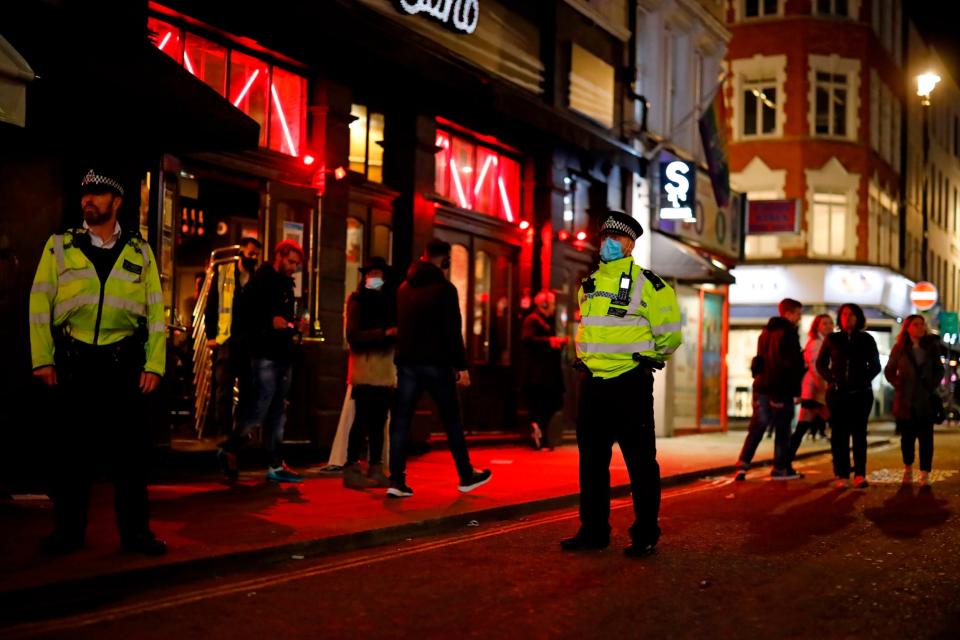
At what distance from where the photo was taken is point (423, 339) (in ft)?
31.4

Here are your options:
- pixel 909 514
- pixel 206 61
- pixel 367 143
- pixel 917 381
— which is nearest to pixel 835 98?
pixel 917 381

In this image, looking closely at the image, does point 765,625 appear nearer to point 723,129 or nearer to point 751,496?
point 751,496

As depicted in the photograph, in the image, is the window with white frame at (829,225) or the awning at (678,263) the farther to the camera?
the window with white frame at (829,225)

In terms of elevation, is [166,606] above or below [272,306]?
below

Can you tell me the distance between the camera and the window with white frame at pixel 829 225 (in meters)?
34.8

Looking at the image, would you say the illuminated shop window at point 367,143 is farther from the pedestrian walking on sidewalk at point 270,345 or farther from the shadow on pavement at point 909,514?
the shadow on pavement at point 909,514

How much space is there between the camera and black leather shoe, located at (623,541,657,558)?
23.6 feet

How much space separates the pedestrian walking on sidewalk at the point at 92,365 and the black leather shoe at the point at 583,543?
2.48 m

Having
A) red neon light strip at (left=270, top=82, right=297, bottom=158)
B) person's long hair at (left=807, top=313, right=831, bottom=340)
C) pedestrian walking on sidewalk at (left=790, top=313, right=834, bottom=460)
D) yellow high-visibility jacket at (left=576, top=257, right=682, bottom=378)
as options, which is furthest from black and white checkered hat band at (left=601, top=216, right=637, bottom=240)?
person's long hair at (left=807, top=313, right=831, bottom=340)

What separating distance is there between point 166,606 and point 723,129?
21.3 metres

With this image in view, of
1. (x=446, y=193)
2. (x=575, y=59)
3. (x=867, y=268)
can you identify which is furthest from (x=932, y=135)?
(x=446, y=193)

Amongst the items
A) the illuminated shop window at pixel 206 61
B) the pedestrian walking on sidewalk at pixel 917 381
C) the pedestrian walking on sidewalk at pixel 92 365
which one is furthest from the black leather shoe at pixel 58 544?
the pedestrian walking on sidewalk at pixel 917 381

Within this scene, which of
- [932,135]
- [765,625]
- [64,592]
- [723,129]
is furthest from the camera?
[932,135]

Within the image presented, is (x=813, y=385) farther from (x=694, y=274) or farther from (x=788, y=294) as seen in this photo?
(x=788, y=294)
